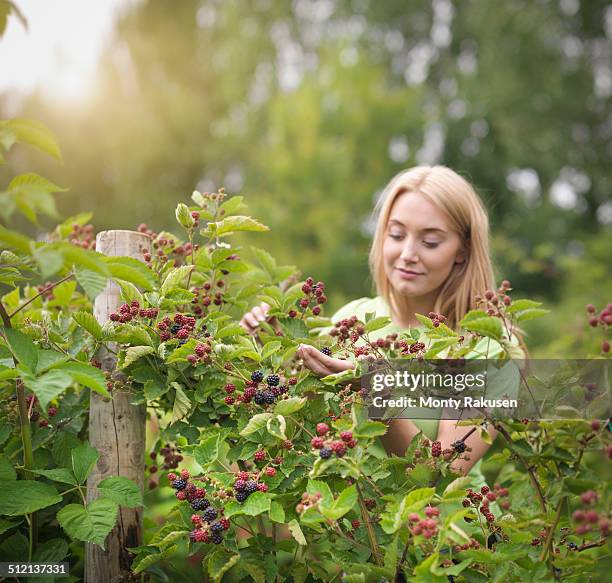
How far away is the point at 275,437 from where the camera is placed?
158cm

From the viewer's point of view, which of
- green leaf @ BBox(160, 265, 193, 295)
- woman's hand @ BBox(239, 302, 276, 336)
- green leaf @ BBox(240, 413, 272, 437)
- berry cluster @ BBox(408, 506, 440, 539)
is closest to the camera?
berry cluster @ BBox(408, 506, 440, 539)

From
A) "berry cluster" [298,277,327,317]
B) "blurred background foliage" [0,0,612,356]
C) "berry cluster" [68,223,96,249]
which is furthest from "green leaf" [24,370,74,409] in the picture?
"blurred background foliage" [0,0,612,356]

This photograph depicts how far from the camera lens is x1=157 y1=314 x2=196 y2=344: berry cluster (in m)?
1.68

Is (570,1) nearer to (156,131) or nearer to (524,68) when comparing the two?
(524,68)

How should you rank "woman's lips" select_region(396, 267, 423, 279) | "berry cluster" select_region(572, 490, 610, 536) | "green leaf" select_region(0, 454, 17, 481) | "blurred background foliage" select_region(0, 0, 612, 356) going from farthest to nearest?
1. "blurred background foliage" select_region(0, 0, 612, 356)
2. "woman's lips" select_region(396, 267, 423, 279)
3. "green leaf" select_region(0, 454, 17, 481)
4. "berry cluster" select_region(572, 490, 610, 536)

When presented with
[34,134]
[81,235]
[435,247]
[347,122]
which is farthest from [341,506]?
[347,122]

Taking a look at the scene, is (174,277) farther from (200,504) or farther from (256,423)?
→ (200,504)

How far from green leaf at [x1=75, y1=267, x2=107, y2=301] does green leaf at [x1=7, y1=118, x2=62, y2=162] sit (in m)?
0.26

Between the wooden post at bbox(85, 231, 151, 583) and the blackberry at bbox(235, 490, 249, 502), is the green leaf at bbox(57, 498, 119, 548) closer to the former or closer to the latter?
the wooden post at bbox(85, 231, 151, 583)

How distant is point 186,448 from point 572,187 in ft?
48.0

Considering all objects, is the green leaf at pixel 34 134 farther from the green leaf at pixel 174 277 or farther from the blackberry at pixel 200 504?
the blackberry at pixel 200 504

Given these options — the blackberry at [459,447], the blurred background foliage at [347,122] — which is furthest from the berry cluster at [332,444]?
the blurred background foliage at [347,122]

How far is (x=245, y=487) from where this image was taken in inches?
57.2

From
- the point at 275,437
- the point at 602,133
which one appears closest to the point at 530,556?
the point at 275,437
